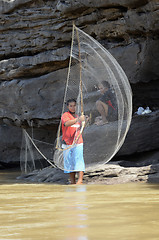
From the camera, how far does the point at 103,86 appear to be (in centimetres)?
664

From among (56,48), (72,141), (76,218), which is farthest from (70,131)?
(56,48)

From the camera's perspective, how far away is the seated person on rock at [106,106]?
253 inches

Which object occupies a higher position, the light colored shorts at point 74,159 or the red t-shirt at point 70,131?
the red t-shirt at point 70,131

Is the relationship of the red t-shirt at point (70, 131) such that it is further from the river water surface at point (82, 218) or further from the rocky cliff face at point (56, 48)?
the rocky cliff face at point (56, 48)

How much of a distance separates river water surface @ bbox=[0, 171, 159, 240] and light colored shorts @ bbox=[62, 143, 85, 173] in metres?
2.26

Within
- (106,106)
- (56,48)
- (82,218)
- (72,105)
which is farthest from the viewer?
(56,48)

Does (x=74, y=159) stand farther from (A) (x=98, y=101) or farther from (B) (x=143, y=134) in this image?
(B) (x=143, y=134)

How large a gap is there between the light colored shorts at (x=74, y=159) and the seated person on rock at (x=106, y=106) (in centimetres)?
59

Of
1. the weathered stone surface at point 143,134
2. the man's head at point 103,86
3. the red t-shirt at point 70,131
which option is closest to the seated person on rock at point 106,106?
the man's head at point 103,86

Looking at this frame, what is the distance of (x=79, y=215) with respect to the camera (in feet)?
10.2

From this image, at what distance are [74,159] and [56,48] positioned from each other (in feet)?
18.7

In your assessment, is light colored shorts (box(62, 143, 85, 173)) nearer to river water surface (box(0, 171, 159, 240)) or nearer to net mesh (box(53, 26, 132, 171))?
net mesh (box(53, 26, 132, 171))

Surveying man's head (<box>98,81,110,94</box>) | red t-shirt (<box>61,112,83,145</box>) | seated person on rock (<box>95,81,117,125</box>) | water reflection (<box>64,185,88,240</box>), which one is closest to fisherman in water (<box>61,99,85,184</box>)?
red t-shirt (<box>61,112,83,145</box>)

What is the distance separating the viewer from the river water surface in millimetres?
2434
